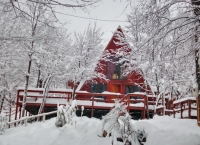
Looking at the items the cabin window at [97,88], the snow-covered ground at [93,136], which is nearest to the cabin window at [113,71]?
the cabin window at [97,88]

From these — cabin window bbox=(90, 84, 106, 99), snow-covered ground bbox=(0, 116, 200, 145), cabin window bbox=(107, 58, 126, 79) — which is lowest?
snow-covered ground bbox=(0, 116, 200, 145)

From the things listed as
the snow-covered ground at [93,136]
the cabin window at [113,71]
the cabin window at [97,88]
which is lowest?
the snow-covered ground at [93,136]

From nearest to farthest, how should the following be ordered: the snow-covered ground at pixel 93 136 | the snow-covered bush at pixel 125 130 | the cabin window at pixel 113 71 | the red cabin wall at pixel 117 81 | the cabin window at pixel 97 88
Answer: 1. the snow-covered ground at pixel 93 136
2. the snow-covered bush at pixel 125 130
3. the red cabin wall at pixel 117 81
4. the cabin window at pixel 97 88
5. the cabin window at pixel 113 71

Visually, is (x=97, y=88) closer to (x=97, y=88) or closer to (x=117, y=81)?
(x=97, y=88)

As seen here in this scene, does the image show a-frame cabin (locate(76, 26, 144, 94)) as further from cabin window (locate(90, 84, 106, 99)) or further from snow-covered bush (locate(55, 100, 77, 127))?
snow-covered bush (locate(55, 100, 77, 127))

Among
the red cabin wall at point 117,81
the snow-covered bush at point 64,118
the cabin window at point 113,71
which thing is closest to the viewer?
the snow-covered bush at point 64,118

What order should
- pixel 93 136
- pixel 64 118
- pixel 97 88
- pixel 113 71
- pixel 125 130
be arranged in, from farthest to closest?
pixel 113 71
pixel 97 88
pixel 64 118
pixel 93 136
pixel 125 130

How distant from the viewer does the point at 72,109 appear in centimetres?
761

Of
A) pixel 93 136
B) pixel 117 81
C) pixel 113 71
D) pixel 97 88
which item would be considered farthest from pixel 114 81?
pixel 93 136

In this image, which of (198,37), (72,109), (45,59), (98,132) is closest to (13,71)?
(45,59)

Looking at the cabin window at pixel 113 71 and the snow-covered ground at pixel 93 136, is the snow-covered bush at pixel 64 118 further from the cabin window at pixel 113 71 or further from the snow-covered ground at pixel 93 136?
the cabin window at pixel 113 71

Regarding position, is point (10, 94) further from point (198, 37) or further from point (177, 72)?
point (198, 37)

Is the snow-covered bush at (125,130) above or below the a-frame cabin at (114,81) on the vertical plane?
below

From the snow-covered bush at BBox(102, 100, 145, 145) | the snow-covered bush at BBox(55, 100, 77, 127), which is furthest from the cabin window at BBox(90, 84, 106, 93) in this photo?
the snow-covered bush at BBox(102, 100, 145, 145)
